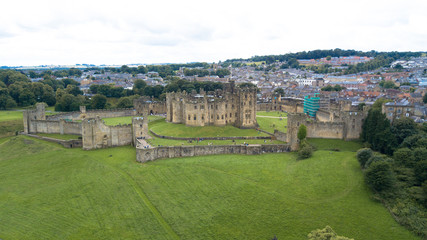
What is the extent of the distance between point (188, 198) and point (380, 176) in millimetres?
21576

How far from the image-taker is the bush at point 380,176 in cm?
3494

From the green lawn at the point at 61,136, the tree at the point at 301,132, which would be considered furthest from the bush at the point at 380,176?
the green lawn at the point at 61,136

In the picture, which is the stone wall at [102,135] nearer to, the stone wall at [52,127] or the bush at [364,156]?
the stone wall at [52,127]

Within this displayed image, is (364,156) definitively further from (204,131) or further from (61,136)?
(61,136)

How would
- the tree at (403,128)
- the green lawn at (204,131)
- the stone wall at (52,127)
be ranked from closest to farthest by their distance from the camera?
1. the tree at (403,128)
2. the green lawn at (204,131)
3. the stone wall at (52,127)

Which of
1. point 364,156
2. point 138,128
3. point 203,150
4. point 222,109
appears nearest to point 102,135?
point 138,128

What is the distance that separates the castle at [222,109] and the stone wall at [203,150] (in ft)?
42.4

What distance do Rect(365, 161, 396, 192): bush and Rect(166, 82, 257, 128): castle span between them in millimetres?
30011

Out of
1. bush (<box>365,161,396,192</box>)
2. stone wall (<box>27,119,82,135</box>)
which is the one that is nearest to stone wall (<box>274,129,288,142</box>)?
bush (<box>365,161,396,192</box>)

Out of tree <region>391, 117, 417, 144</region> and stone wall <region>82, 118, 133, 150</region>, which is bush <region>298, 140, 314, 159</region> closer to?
tree <region>391, 117, 417, 144</region>

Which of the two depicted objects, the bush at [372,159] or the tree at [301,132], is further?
the tree at [301,132]

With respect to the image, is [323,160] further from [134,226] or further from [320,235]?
[134,226]

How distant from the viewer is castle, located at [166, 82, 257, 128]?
61844 mm

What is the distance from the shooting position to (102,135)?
175ft
